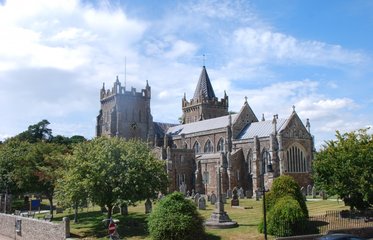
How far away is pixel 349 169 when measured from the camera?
89.2ft

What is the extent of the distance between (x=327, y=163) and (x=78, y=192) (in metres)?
17.4

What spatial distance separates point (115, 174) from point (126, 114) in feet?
146

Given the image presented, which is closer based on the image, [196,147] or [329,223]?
[329,223]

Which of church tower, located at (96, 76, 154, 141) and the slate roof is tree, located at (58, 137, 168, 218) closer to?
church tower, located at (96, 76, 154, 141)

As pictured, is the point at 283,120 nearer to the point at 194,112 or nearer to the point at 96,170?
the point at 194,112

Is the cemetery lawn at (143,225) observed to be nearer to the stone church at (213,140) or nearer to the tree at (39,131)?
the stone church at (213,140)

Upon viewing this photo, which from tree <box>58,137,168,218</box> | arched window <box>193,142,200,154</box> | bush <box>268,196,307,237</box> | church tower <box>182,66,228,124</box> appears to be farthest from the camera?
church tower <box>182,66,228,124</box>

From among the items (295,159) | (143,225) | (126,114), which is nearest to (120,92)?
(126,114)

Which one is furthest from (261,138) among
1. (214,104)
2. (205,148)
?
(214,104)

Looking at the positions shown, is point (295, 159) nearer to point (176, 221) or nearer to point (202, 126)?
point (202, 126)

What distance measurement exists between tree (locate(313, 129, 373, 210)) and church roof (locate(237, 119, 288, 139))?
26107 millimetres

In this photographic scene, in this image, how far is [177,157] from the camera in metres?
62.0

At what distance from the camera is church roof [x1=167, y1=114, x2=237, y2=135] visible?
215ft

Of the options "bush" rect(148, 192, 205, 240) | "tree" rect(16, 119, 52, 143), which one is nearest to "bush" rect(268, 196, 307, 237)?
"bush" rect(148, 192, 205, 240)
